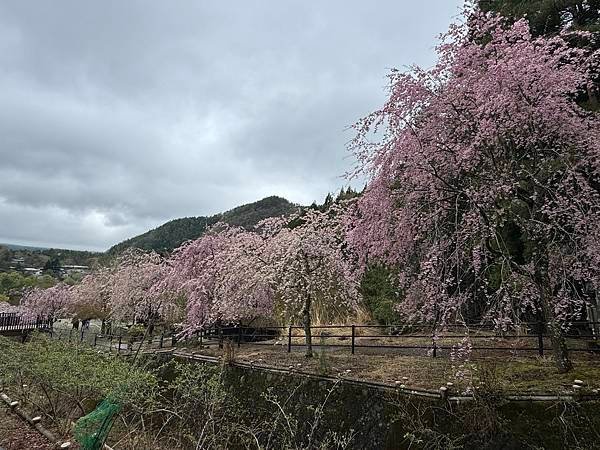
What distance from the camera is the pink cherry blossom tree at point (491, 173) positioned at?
639 centimetres

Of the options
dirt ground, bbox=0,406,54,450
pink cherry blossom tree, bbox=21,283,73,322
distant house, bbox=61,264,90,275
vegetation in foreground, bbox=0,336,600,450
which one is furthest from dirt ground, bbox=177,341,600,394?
distant house, bbox=61,264,90,275

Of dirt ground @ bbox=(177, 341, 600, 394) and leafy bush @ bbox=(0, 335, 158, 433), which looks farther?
dirt ground @ bbox=(177, 341, 600, 394)

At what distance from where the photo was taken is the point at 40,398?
311 inches

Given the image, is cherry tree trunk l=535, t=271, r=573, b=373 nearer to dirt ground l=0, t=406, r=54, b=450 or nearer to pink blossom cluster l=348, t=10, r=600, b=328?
pink blossom cluster l=348, t=10, r=600, b=328

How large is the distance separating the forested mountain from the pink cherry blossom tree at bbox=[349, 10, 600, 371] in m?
35.0

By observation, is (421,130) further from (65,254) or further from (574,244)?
(65,254)

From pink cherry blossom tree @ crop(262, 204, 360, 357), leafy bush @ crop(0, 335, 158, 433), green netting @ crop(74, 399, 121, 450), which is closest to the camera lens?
green netting @ crop(74, 399, 121, 450)

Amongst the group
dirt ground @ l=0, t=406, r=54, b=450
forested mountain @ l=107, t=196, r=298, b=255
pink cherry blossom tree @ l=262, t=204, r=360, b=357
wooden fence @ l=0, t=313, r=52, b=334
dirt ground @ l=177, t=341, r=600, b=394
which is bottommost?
wooden fence @ l=0, t=313, r=52, b=334

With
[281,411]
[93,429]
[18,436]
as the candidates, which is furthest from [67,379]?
[281,411]

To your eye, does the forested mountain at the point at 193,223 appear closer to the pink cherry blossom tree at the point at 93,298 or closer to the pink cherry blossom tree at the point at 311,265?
the pink cherry blossom tree at the point at 93,298

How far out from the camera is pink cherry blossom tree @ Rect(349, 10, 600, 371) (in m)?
6.39

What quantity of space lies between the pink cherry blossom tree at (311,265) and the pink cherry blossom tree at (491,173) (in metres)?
2.49

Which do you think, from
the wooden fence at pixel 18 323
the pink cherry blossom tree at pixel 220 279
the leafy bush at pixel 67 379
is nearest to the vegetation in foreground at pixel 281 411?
the leafy bush at pixel 67 379

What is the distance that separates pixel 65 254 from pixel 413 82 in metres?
80.6
